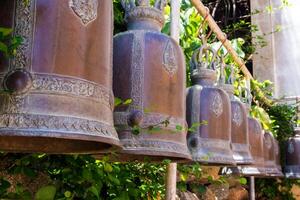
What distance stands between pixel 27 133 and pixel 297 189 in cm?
425

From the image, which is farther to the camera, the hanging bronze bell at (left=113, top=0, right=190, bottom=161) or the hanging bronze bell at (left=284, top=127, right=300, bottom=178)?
the hanging bronze bell at (left=284, top=127, right=300, bottom=178)

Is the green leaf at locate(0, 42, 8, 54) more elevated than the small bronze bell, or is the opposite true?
the green leaf at locate(0, 42, 8, 54)

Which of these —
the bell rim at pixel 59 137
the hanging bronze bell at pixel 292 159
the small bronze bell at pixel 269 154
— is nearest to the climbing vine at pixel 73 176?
the bell rim at pixel 59 137

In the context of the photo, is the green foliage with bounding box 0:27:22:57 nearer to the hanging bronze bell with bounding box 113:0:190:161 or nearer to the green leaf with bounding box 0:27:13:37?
the green leaf with bounding box 0:27:13:37

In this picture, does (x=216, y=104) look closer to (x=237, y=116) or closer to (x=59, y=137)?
(x=237, y=116)

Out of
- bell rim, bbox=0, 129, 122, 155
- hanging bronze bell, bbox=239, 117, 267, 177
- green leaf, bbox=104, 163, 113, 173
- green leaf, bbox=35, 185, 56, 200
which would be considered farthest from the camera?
hanging bronze bell, bbox=239, 117, 267, 177

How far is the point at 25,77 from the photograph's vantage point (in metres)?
0.86

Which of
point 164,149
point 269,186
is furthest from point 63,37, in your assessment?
point 269,186

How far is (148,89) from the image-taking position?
1268 millimetres

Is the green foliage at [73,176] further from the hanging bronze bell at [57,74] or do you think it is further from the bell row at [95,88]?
the hanging bronze bell at [57,74]

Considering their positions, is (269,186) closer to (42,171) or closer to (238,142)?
(238,142)

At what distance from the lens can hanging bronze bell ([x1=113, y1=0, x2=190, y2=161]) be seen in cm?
121

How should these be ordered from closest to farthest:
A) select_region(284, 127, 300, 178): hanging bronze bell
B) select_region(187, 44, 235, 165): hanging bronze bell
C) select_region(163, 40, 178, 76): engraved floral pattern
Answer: select_region(163, 40, 178, 76): engraved floral pattern
select_region(187, 44, 235, 165): hanging bronze bell
select_region(284, 127, 300, 178): hanging bronze bell

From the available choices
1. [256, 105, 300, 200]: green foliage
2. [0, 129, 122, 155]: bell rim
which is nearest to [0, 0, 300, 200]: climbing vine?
[0, 129, 122, 155]: bell rim
